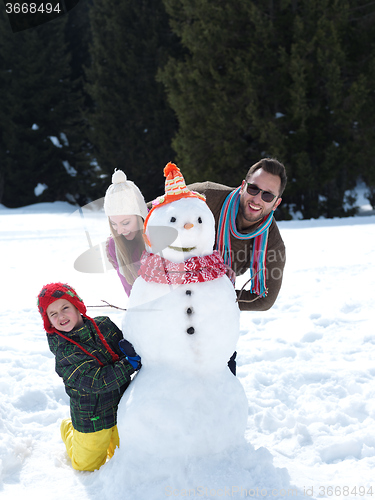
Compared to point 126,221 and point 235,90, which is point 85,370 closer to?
point 126,221

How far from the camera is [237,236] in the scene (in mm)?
2447

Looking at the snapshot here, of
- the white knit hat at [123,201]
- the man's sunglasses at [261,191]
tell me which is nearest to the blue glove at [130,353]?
the white knit hat at [123,201]

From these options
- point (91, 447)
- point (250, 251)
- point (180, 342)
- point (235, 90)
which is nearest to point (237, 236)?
point (250, 251)

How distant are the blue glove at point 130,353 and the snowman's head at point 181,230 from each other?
44 cm

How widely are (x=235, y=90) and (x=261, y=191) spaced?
853 centimetres

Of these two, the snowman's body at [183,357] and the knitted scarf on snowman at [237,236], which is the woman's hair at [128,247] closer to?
the snowman's body at [183,357]

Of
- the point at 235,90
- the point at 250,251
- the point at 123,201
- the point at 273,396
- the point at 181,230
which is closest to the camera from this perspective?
the point at 181,230

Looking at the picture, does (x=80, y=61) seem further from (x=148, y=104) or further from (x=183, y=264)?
(x=183, y=264)

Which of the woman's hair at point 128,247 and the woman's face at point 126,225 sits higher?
the woman's face at point 126,225

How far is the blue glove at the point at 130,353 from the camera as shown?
6.81 ft

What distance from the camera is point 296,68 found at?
361 inches

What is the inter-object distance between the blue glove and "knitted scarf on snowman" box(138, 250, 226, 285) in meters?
0.33

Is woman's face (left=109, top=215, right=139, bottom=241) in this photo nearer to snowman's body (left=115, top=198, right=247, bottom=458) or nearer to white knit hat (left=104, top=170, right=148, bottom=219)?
white knit hat (left=104, top=170, right=148, bottom=219)

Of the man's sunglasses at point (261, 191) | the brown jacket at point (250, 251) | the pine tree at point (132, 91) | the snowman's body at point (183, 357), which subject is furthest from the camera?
the pine tree at point (132, 91)
